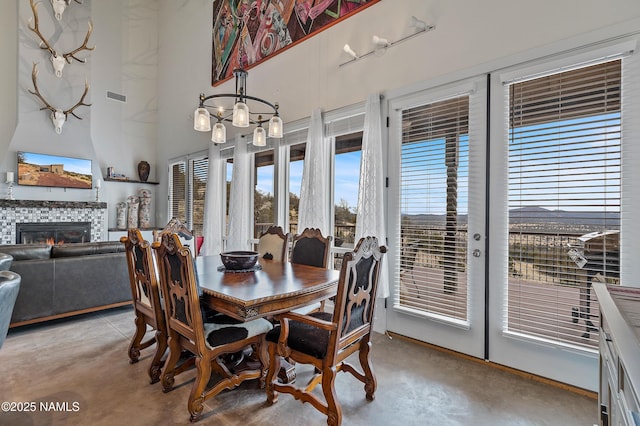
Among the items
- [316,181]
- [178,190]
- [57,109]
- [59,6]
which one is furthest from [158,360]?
[59,6]

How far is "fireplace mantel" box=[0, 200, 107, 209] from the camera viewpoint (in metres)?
5.16

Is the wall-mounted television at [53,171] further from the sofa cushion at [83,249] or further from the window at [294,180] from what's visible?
the window at [294,180]

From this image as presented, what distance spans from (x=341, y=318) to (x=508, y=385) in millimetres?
1477

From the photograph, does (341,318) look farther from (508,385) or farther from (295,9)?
(295,9)

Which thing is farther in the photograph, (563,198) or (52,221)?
(52,221)

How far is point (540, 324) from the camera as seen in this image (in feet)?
7.63

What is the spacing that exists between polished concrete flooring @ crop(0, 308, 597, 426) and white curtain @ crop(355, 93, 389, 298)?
94cm

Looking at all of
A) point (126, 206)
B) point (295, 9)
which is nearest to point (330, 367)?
point (295, 9)

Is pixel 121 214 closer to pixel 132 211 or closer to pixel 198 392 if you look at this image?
pixel 132 211

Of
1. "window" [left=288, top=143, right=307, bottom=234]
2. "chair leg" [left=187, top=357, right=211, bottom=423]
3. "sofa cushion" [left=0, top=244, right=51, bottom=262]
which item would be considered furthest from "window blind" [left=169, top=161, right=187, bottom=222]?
"chair leg" [left=187, top=357, right=211, bottom=423]

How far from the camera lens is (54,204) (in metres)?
5.55

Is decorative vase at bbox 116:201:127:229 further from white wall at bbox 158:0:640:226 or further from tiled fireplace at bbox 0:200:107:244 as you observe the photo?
white wall at bbox 158:0:640:226

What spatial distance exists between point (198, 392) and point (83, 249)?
2.49 meters

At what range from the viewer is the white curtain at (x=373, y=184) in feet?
10.3
